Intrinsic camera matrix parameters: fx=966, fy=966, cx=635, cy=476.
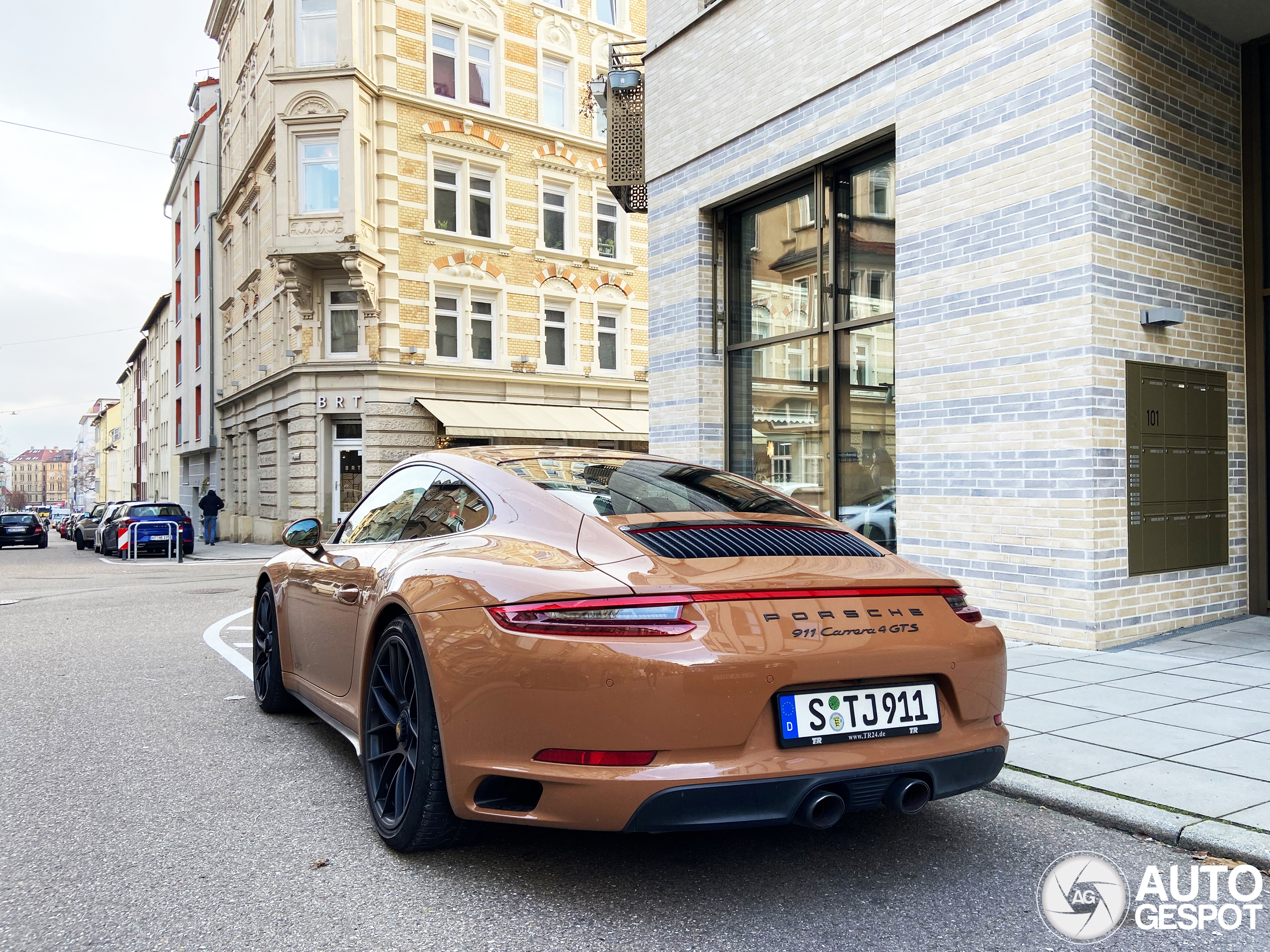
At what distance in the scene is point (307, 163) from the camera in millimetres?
23219

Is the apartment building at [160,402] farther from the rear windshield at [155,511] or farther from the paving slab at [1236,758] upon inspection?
the paving slab at [1236,758]

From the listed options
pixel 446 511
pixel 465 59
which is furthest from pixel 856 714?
pixel 465 59

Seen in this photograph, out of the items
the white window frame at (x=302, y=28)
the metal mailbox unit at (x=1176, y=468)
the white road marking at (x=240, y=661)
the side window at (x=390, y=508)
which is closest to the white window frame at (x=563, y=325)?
the white window frame at (x=302, y=28)

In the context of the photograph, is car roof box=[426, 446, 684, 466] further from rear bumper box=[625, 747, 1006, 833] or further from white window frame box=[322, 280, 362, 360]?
white window frame box=[322, 280, 362, 360]

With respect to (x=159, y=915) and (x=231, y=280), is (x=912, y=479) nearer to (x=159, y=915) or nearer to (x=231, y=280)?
(x=159, y=915)

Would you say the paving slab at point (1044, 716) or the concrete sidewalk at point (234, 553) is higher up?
the paving slab at point (1044, 716)

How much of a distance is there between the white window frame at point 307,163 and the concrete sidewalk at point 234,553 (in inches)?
322

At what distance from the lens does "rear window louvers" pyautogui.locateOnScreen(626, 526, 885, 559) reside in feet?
9.53

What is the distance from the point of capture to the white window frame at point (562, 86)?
26562mm

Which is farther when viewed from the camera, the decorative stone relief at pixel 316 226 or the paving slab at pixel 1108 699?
the decorative stone relief at pixel 316 226

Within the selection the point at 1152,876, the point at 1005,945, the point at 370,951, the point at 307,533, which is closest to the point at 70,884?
the point at 370,951

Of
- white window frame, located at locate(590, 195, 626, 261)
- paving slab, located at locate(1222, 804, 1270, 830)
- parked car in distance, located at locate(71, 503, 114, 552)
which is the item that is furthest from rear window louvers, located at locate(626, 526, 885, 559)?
parked car in distance, located at locate(71, 503, 114, 552)

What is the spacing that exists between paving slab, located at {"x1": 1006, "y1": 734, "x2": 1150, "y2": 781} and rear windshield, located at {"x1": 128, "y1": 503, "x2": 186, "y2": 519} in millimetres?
23634

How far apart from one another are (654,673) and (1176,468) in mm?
6057
